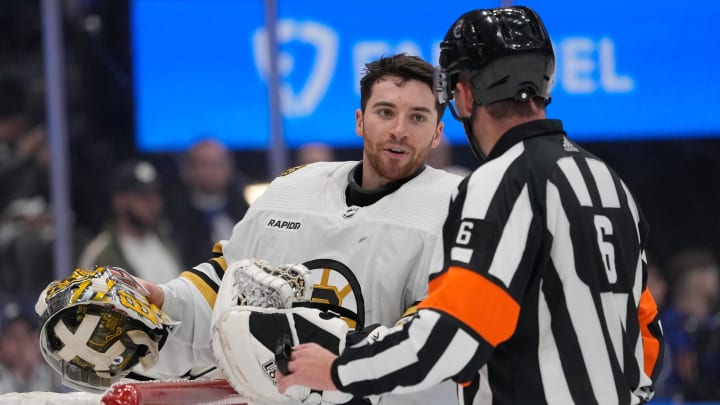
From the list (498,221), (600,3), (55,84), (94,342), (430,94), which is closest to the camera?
(498,221)

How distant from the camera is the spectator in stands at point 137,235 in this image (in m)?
4.85

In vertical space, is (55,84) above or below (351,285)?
above

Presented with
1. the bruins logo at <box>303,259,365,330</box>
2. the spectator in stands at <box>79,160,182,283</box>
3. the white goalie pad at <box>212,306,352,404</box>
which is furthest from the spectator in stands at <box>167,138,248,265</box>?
the white goalie pad at <box>212,306,352,404</box>

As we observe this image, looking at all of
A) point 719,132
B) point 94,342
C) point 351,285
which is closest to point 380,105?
point 351,285

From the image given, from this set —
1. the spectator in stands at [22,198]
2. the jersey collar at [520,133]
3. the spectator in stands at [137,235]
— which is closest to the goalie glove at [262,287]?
the jersey collar at [520,133]

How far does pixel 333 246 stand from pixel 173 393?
1.46ft

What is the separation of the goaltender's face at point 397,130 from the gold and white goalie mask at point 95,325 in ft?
1.80

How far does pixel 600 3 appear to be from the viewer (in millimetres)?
5207

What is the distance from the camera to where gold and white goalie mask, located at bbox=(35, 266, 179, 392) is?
200 cm

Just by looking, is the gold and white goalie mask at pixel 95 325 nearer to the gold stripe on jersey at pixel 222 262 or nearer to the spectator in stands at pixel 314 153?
the gold stripe on jersey at pixel 222 262

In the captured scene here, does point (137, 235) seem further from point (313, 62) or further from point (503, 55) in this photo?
point (503, 55)

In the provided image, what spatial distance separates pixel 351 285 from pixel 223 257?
16.1 inches

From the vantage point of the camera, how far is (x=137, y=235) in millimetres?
4957

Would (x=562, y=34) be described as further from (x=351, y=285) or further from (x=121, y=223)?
(x=351, y=285)
